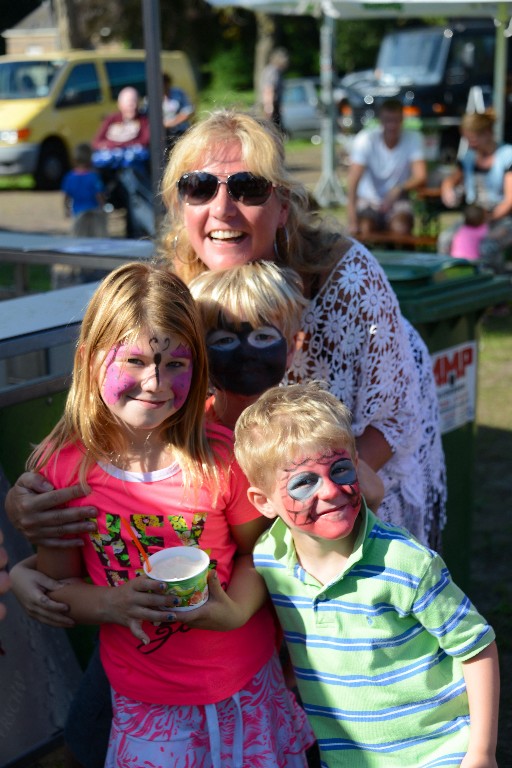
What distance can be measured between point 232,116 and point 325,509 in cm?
100

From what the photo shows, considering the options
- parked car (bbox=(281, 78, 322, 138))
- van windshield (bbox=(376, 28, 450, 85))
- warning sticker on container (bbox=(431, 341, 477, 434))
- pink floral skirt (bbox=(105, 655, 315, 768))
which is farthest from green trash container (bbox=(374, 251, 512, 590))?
parked car (bbox=(281, 78, 322, 138))

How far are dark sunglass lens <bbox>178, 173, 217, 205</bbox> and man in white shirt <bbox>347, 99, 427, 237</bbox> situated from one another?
6.93m

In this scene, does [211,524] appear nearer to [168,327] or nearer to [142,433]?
[142,433]

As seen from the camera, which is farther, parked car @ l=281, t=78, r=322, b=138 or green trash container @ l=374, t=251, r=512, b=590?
parked car @ l=281, t=78, r=322, b=138

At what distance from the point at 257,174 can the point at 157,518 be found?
811mm

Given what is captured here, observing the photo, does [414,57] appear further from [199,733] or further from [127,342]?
[199,733]

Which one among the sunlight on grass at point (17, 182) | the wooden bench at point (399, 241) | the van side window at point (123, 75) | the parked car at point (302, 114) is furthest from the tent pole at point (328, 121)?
the parked car at point (302, 114)

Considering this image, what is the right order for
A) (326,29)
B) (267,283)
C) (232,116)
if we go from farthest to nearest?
(326,29)
(232,116)
(267,283)

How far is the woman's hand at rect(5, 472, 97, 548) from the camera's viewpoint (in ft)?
6.64

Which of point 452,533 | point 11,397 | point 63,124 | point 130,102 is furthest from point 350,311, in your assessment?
point 63,124

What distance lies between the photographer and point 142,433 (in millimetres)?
2074

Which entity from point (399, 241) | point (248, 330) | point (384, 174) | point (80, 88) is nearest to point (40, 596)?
point (248, 330)

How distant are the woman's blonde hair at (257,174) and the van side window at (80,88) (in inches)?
572

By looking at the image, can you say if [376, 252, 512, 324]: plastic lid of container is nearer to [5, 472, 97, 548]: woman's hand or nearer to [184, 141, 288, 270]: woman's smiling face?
[184, 141, 288, 270]: woman's smiling face
